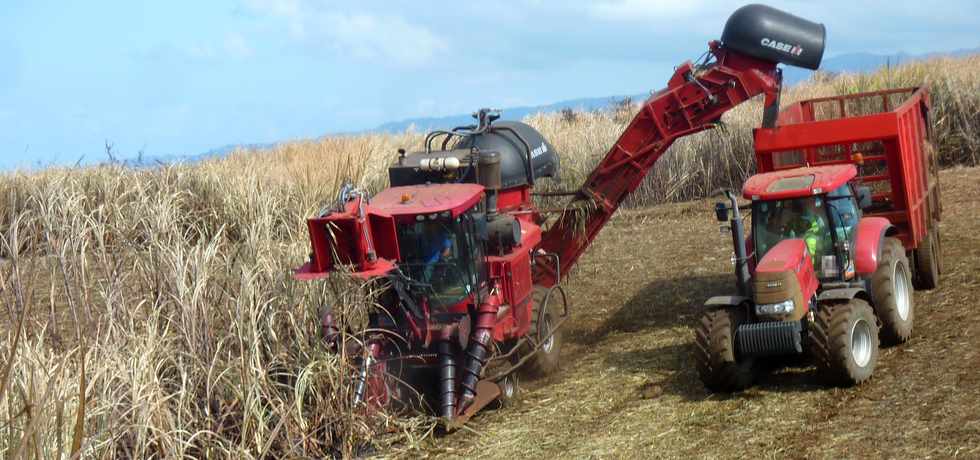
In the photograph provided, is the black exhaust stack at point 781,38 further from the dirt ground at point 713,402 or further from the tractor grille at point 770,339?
the tractor grille at point 770,339

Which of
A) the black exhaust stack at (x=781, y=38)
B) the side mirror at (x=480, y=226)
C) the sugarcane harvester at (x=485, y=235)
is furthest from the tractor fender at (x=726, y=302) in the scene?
the black exhaust stack at (x=781, y=38)

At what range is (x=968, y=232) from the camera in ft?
39.6

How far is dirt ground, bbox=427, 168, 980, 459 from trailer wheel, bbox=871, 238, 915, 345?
5.6 inches

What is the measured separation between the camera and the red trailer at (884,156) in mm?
9148

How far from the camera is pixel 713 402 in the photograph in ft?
24.2

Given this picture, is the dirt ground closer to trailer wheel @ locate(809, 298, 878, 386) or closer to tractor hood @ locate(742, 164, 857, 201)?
trailer wheel @ locate(809, 298, 878, 386)

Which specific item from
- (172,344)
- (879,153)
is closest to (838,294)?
(879,153)

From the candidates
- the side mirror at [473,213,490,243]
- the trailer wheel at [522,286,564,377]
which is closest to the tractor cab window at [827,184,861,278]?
the trailer wheel at [522,286,564,377]

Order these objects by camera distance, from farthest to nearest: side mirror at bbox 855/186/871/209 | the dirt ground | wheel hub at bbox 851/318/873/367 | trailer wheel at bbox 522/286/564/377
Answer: trailer wheel at bbox 522/286/564/377 < side mirror at bbox 855/186/871/209 < wheel hub at bbox 851/318/873/367 < the dirt ground

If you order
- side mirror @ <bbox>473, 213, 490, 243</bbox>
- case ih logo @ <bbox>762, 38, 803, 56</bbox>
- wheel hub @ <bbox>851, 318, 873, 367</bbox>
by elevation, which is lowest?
wheel hub @ <bbox>851, 318, 873, 367</bbox>

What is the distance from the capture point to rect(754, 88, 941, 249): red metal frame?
914 centimetres

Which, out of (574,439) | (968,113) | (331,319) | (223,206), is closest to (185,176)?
(223,206)

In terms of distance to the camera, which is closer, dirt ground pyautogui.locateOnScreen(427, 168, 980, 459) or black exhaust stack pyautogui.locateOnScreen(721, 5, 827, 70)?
dirt ground pyautogui.locateOnScreen(427, 168, 980, 459)

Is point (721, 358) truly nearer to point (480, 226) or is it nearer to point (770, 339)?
point (770, 339)
